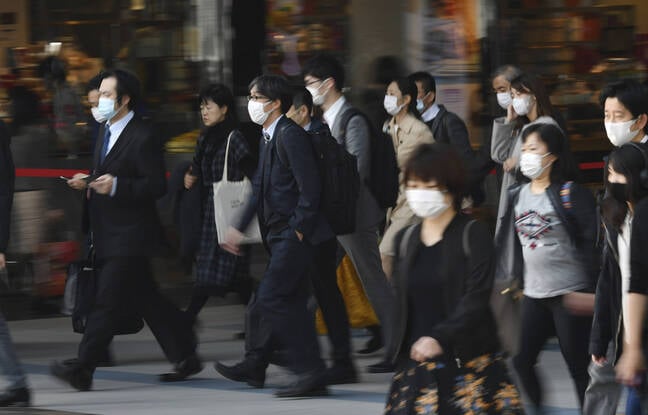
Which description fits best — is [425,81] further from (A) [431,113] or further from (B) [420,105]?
(A) [431,113]

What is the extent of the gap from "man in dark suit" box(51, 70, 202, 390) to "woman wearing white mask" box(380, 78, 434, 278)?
1.74 metres

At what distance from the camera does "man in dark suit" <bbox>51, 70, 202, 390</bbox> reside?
8336 millimetres

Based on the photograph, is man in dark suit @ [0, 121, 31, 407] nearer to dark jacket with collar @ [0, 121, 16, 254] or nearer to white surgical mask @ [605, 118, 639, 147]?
dark jacket with collar @ [0, 121, 16, 254]

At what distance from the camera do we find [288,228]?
26.7 ft

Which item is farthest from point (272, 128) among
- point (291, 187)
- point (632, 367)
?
point (632, 367)

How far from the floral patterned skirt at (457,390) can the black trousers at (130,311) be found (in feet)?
10.6

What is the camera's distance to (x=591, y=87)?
1416 cm

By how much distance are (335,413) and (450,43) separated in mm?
6549

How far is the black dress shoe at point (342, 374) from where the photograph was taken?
8570mm

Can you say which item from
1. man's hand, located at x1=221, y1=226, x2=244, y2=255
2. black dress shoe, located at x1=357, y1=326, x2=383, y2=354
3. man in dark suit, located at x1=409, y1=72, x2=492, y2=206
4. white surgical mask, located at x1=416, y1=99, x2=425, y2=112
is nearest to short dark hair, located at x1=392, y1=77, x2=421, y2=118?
man in dark suit, located at x1=409, y1=72, x2=492, y2=206

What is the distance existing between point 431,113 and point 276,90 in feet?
7.99

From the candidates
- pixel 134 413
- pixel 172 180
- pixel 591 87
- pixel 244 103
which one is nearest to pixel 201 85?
pixel 244 103

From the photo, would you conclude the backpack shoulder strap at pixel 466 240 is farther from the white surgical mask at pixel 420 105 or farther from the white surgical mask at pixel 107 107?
the white surgical mask at pixel 420 105

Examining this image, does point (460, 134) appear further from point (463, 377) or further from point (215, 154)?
point (463, 377)
